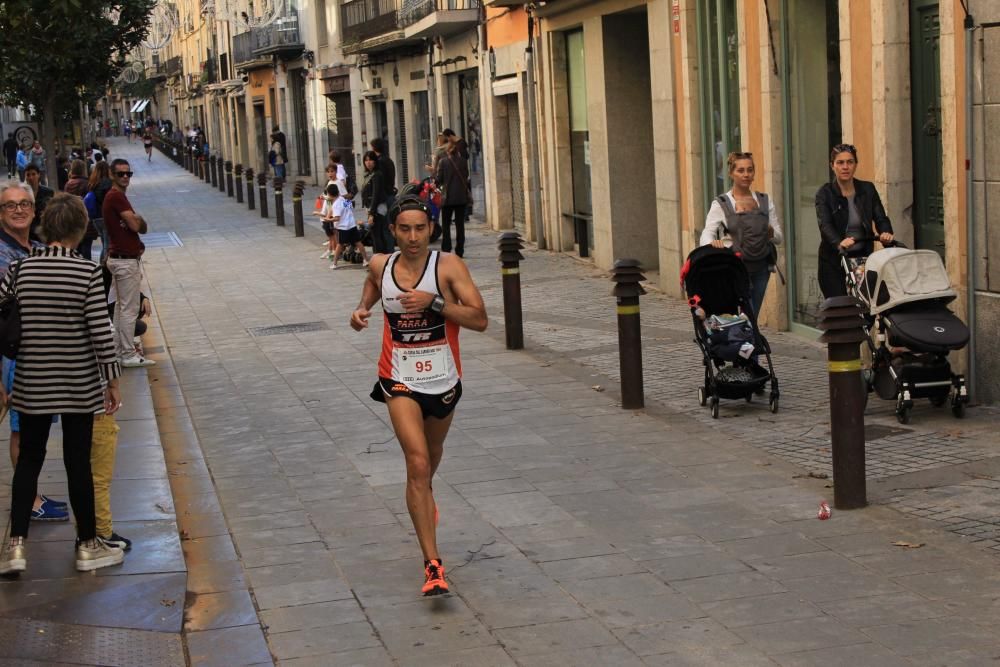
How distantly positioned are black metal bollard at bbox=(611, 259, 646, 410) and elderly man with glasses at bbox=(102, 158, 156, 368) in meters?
4.24

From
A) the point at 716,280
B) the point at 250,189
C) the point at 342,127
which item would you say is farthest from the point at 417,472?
the point at 342,127

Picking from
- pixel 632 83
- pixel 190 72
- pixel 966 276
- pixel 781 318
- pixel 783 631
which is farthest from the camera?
pixel 190 72


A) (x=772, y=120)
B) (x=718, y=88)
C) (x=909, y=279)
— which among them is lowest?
(x=909, y=279)

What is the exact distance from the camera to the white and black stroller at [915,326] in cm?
910

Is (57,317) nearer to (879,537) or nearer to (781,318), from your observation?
(879,537)

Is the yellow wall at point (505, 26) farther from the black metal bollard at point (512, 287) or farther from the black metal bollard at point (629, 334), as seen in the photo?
the black metal bollard at point (629, 334)

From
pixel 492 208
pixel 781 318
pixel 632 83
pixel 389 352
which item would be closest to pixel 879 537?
pixel 389 352

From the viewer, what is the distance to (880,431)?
30.0 ft

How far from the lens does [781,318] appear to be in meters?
13.5

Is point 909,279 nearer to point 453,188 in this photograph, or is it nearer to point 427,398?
point 427,398

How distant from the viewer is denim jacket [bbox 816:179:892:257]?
1021cm

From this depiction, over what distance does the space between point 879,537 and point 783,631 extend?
1425 mm

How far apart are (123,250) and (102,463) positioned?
5930 mm

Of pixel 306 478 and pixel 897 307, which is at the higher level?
pixel 897 307
